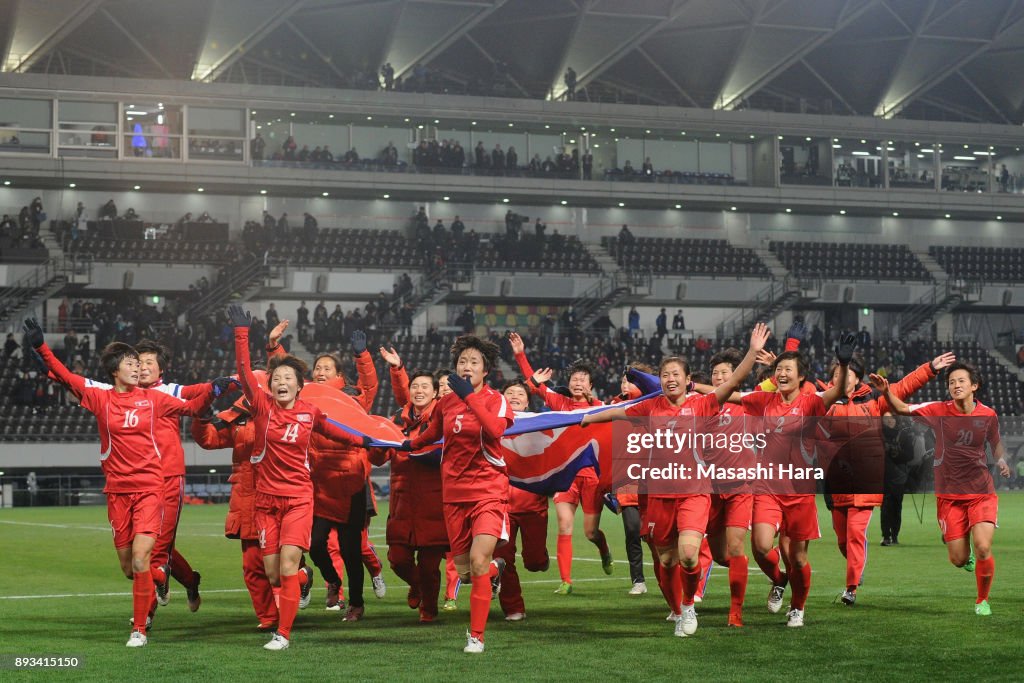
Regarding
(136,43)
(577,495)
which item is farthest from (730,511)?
(136,43)

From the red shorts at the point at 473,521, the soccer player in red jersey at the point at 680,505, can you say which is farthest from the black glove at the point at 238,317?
the soccer player in red jersey at the point at 680,505

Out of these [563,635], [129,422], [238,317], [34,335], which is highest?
[238,317]

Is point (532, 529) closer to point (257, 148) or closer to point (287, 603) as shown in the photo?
point (287, 603)

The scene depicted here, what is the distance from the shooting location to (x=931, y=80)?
5712 cm

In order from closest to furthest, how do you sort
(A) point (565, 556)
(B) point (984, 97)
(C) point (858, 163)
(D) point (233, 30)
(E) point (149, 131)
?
(A) point (565, 556) < (E) point (149, 131) < (D) point (233, 30) < (C) point (858, 163) < (B) point (984, 97)

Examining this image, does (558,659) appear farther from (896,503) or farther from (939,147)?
(939,147)

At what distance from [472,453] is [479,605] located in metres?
1.12

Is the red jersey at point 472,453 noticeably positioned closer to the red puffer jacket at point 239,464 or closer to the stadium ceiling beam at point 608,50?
the red puffer jacket at point 239,464

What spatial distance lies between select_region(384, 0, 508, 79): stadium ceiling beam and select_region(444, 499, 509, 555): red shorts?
137 feet

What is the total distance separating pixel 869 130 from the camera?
54438mm

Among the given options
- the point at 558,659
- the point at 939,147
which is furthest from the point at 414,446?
the point at 939,147

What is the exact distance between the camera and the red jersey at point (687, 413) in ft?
33.7

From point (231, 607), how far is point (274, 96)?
123ft

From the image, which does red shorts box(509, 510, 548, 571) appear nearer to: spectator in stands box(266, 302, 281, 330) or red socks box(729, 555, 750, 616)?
red socks box(729, 555, 750, 616)
